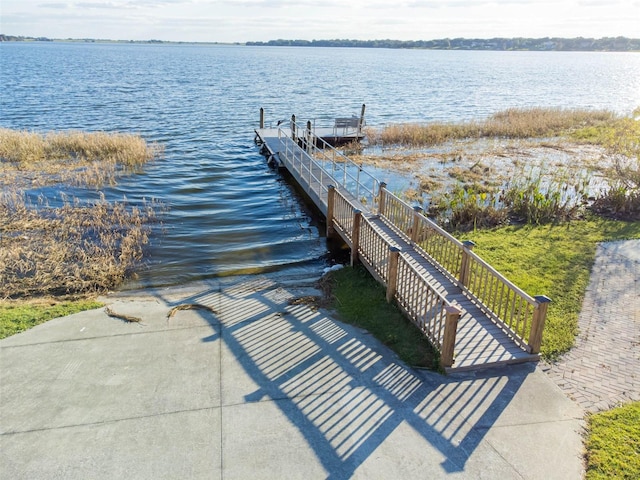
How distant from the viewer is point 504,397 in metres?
7.39

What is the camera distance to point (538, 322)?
794 cm

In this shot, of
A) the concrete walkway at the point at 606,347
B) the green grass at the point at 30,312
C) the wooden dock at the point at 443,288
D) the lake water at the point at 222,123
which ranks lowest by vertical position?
the lake water at the point at 222,123

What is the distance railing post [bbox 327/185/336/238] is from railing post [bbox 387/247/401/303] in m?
4.51

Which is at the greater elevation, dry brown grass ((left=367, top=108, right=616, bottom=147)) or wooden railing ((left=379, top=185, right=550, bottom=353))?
wooden railing ((left=379, top=185, right=550, bottom=353))

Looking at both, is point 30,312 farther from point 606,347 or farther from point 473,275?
point 606,347

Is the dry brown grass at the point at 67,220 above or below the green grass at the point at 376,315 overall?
below

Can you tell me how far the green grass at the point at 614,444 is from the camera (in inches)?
240

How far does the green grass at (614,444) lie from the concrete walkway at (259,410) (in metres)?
0.21

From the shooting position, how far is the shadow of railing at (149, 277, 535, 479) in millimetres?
6582

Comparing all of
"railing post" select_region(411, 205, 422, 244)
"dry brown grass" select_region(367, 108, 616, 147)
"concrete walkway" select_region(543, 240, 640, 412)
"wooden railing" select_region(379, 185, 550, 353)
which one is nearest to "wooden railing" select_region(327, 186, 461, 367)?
"wooden railing" select_region(379, 185, 550, 353)

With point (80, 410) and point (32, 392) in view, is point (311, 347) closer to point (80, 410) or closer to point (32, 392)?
point (80, 410)

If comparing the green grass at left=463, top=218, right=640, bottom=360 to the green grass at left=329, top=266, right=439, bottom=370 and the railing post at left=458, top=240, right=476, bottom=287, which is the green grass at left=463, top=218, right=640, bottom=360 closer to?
the railing post at left=458, top=240, right=476, bottom=287

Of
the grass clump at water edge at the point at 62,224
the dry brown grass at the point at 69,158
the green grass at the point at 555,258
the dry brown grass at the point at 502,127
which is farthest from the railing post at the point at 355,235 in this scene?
the dry brown grass at the point at 502,127

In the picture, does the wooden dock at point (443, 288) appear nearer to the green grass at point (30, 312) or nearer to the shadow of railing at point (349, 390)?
the shadow of railing at point (349, 390)
